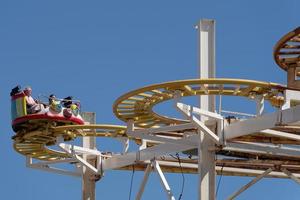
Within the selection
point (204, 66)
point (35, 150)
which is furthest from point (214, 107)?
point (35, 150)

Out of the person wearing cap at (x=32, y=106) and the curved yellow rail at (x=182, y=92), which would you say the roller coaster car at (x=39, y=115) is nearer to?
the person wearing cap at (x=32, y=106)

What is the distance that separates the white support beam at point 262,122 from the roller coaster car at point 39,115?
5991mm

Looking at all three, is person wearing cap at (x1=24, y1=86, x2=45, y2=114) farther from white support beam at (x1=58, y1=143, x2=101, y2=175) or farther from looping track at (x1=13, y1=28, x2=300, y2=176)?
white support beam at (x1=58, y1=143, x2=101, y2=175)

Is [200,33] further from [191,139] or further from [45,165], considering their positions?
[45,165]

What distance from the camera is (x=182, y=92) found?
2670 centimetres

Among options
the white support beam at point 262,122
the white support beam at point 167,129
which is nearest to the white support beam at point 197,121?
the white support beam at point 262,122

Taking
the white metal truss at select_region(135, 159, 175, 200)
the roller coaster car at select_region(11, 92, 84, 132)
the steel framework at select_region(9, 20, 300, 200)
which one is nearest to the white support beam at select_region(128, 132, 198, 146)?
the steel framework at select_region(9, 20, 300, 200)

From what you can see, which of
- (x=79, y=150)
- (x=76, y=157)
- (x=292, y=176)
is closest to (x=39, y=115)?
(x=76, y=157)

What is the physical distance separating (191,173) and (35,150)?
6359mm

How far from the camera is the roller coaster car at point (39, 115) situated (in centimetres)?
3116

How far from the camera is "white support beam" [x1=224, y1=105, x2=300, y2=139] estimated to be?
25.9 meters

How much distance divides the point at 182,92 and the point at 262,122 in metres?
2.34

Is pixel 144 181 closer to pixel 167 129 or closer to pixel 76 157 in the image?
pixel 76 157

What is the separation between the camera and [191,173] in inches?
1516
